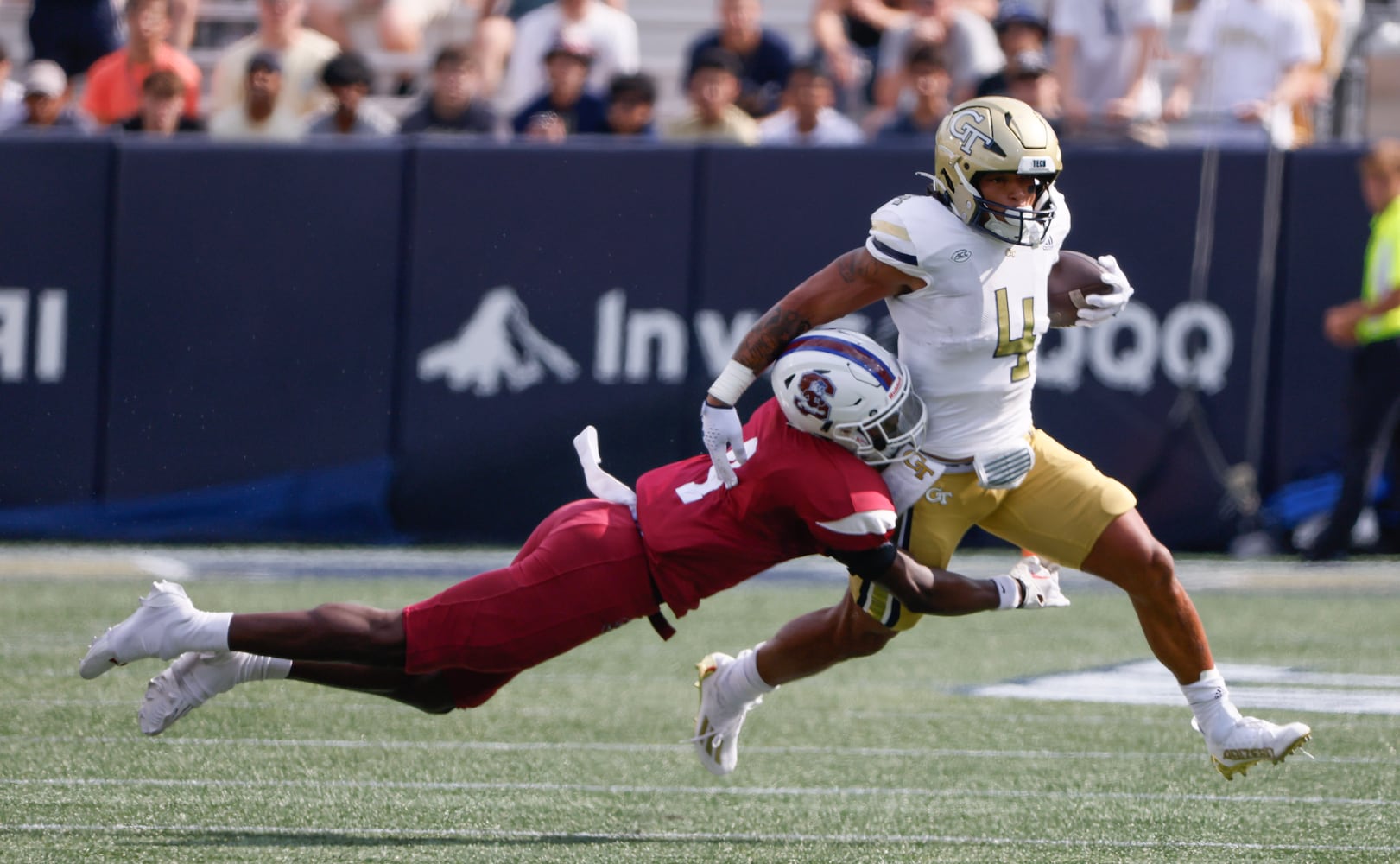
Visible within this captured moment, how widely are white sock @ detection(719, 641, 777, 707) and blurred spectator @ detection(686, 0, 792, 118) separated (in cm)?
630

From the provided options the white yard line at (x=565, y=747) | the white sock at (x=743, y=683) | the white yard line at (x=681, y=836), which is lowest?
the white yard line at (x=565, y=747)

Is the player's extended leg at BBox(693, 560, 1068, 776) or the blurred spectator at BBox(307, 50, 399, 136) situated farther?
the blurred spectator at BBox(307, 50, 399, 136)

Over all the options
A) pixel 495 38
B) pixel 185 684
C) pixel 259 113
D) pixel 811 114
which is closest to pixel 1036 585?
pixel 185 684

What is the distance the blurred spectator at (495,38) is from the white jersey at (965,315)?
23.0 feet

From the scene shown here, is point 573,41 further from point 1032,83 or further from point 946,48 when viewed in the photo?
point 1032,83

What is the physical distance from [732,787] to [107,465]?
5.50 m

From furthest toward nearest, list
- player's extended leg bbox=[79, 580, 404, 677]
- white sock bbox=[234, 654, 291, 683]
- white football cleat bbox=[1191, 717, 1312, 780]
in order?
white sock bbox=[234, 654, 291, 683] < white football cleat bbox=[1191, 717, 1312, 780] < player's extended leg bbox=[79, 580, 404, 677]

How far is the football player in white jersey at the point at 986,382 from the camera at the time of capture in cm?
473

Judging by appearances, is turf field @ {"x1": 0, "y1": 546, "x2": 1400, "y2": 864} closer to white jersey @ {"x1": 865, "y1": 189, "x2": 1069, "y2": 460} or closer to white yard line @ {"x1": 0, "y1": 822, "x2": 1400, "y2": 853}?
white yard line @ {"x1": 0, "y1": 822, "x2": 1400, "y2": 853}

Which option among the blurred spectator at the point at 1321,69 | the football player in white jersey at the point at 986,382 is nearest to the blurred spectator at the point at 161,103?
the blurred spectator at the point at 1321,69

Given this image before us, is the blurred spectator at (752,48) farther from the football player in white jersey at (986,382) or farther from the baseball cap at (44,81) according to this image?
the football player in white jersey at (986,382)

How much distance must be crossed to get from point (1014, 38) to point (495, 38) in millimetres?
3104

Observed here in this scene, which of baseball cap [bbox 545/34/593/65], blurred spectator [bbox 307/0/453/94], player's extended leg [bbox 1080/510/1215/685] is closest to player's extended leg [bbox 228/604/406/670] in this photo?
player's extended leg [bbox 1080/510/1215/685]

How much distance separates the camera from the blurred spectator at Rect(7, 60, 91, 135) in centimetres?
1039
